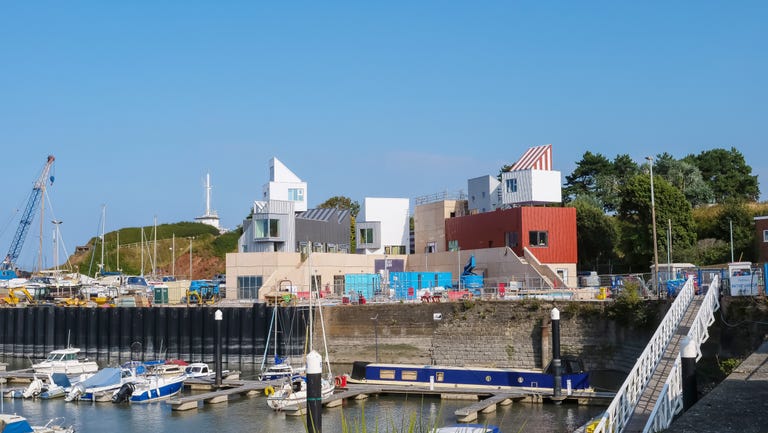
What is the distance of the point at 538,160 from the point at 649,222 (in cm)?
1248

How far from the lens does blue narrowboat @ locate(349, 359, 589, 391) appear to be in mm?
41062

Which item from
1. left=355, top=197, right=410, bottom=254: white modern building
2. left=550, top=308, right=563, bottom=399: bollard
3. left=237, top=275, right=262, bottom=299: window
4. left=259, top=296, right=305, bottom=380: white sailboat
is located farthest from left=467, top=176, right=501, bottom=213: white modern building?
left=550, top=308, right=563, bottom=399: bollard

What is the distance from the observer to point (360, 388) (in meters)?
44.3

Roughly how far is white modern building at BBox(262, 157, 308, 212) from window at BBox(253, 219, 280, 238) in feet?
24.9

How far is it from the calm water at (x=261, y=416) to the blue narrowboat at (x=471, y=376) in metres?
1.60

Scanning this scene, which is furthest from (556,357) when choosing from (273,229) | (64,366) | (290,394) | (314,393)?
(273,229)

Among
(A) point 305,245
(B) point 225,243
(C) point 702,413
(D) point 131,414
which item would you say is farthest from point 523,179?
(B) point 225,243

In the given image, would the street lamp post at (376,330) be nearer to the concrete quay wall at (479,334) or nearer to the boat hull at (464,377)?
the concrete quay wall at (479,334)

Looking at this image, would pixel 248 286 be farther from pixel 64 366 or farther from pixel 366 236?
pixel 64 366

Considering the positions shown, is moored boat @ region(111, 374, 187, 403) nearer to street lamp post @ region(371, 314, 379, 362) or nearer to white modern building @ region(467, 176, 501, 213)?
street lamp post @ region(371, 314, 379, 362)

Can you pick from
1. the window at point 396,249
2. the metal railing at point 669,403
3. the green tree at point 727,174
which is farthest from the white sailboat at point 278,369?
the green tree at point 727,174

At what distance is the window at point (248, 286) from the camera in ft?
226

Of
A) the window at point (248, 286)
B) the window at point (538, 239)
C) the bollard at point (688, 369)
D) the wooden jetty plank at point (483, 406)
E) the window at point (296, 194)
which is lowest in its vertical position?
the wooden jetty plank at point (483, 406)

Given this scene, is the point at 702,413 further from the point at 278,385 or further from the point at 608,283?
the point at 608,283
